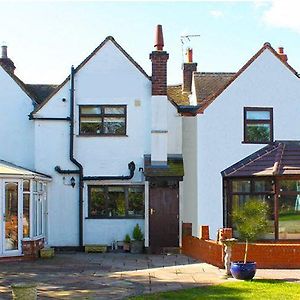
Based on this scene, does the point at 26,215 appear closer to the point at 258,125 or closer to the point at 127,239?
the point at 127,239

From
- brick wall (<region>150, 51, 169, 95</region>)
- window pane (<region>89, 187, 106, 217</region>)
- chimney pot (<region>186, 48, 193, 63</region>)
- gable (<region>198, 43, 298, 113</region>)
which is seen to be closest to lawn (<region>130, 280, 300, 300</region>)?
gable (<region>198, 43, 298, 113</region>)

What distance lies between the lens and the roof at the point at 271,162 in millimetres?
20250

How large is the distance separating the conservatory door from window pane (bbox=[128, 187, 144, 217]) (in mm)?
4908

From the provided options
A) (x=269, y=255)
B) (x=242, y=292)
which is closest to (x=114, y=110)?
(x=269, y=255)

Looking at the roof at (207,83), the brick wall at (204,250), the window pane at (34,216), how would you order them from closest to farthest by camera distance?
the brick wall at (204,250)
the window pane at (34,216)
the roof at (207,83)

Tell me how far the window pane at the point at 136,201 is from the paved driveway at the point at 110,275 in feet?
9.24

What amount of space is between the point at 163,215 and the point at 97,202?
2801 millimetres

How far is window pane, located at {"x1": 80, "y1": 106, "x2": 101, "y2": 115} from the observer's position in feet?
76.1

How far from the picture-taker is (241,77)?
2177 centimetres

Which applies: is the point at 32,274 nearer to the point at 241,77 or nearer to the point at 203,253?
the point at 203,253

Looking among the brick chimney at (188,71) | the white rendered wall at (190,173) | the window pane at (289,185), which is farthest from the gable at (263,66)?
the brick chimney at (188,71)

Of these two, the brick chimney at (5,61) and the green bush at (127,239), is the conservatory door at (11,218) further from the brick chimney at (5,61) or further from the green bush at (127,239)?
the brick chimney at (5,61)

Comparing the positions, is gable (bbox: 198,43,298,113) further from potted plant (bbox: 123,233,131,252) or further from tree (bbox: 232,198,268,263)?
tree (bbox: 232,198,268,263)

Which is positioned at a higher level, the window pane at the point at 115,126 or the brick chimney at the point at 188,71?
the brick chimney at the point at 188,71
